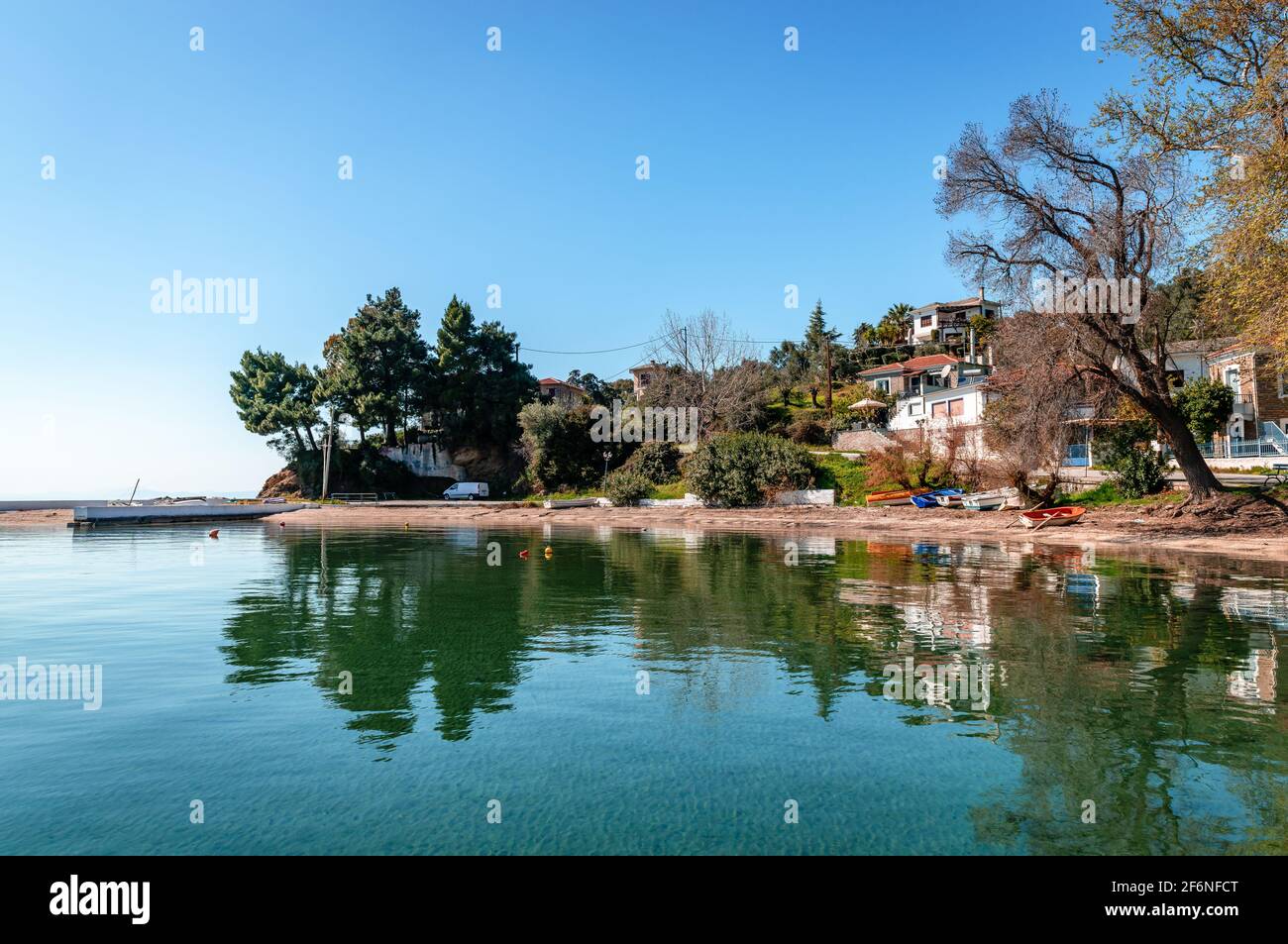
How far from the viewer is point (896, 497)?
150ft

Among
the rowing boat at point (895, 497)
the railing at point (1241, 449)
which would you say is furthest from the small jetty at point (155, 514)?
the railing at point (1241, 449)

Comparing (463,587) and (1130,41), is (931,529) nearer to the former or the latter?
(1130,41)

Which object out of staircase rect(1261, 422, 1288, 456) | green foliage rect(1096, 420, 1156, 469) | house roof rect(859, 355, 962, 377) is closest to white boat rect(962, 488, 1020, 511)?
green foliage rect(1096, 420, 1156, 469)

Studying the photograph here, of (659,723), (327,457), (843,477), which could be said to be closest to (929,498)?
(843,477)

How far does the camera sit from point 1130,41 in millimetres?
26375

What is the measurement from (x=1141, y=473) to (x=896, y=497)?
1274 centimetres

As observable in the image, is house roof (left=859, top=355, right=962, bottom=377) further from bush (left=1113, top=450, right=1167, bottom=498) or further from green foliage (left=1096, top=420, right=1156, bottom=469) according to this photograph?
bush (left=1113, top=450, right=1167, bottom=498)

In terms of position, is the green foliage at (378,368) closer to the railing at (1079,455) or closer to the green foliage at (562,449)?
the green foliage at (562,449)

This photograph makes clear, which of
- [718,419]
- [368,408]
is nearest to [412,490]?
[368,408]

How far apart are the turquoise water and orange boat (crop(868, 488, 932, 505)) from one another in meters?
24.6

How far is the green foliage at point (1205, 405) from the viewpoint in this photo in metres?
39.9

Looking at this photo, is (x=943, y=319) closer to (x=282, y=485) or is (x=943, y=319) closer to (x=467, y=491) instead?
(x=467, y=491)
